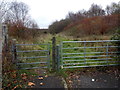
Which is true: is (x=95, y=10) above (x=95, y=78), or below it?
above

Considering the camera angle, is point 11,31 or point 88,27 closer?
point 11,31

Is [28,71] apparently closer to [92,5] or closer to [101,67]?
[101,67]

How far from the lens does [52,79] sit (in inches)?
183

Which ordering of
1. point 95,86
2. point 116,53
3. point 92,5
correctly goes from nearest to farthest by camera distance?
point 95,86 → point 116,53 → point 92,5

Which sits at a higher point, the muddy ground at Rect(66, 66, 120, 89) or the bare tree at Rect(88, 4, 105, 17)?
the bare tree at Rect(88, 4, 105, 17)

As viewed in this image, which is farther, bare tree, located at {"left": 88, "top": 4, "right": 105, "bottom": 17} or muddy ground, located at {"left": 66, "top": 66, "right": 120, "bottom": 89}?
bare tree, located at {"left": 88, "top": 4, "right": 105, "bottom": 17}

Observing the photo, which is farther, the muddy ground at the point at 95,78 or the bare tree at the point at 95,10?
the bare tree at the point at 95,10

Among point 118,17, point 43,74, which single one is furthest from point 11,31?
point 118,17

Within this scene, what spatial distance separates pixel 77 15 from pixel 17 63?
35.2 m

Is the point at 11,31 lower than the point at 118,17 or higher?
lower

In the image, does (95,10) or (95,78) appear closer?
(95,78)

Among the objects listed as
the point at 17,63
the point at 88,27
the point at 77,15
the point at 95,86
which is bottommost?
the point at 95,86

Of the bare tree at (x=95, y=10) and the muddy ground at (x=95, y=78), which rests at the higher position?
the bare tree at (x=95, y=10)

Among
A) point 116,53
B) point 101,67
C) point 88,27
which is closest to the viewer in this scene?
point 101,67
